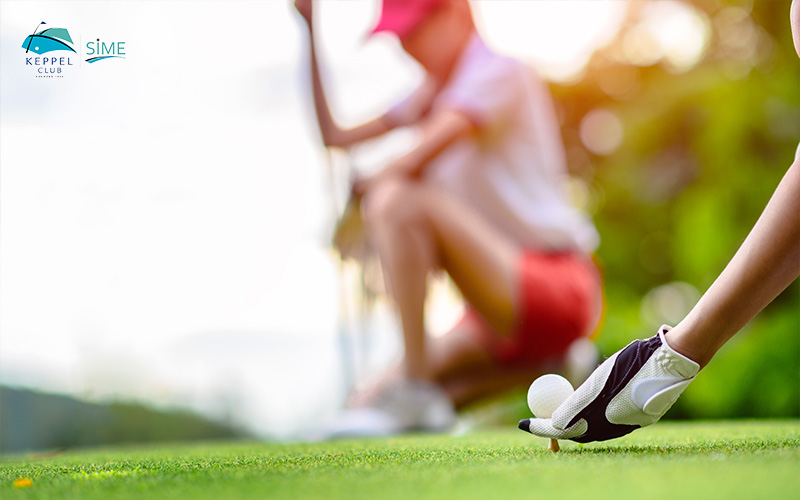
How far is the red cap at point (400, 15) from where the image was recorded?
276 centimetres

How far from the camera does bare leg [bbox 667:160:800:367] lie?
3.67 feet

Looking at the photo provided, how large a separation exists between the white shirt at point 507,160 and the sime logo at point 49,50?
45.7 inches

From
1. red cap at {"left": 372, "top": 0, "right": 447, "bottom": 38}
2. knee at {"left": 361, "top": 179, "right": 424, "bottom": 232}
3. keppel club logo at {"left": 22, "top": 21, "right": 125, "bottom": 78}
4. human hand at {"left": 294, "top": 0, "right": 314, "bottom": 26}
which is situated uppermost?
red cap at {"left": 372, "top": 0, "right": 447, "bottom": 38}

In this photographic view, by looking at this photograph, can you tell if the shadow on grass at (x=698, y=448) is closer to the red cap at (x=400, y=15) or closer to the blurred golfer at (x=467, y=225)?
the blurred golfer at (x=467, y=225)

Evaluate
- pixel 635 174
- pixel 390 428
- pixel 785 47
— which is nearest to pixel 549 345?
pixel 390 428

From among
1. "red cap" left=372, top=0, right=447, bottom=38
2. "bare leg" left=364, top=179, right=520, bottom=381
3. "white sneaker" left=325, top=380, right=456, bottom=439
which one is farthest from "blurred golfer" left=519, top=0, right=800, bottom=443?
"red cap" left=372, top=0, right=447, bottom=38

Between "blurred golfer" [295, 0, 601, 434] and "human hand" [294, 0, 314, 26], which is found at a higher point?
"human hand" [294, 0, 314, 26]

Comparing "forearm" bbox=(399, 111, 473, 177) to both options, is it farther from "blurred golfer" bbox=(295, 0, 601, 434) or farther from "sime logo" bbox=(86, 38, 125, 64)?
"sime logo" bbox=(86, 38, 125, 64)

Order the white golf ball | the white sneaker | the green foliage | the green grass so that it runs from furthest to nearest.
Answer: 1. the green foliage
2. the white sneaker
3. the white golf ball
4. the green grass

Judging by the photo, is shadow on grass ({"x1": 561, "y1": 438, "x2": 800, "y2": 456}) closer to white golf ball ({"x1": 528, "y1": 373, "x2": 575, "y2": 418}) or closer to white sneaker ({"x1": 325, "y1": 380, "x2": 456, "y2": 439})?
white golf ball ({"x1": 528, "y1": 373, "x2": 575, "y2": 418})

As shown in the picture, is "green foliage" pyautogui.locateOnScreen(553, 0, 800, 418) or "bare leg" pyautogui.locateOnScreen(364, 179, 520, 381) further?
"green foliage" pyautogui.locateOnScreen(553, 0, 800, 418)

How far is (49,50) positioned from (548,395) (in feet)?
5.05

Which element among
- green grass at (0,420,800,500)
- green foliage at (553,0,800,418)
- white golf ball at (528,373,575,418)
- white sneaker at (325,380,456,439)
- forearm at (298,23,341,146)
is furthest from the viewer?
green foliage at (553,0,800,418)

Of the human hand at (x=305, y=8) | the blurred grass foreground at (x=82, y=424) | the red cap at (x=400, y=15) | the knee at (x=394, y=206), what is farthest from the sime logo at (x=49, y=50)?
the blurred grass foreground at (x=82, y=424)
